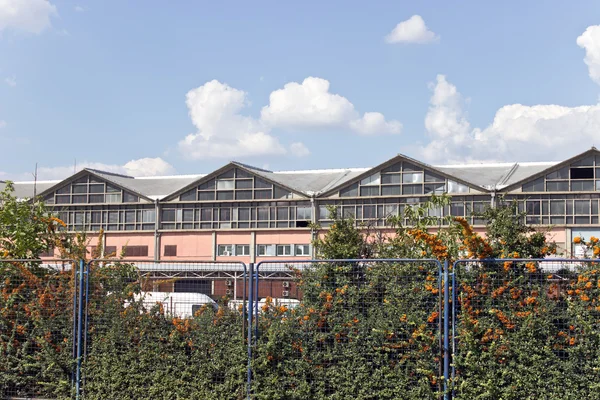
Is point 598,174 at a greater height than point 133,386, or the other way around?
point 598,174

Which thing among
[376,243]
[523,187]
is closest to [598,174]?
[523,187]

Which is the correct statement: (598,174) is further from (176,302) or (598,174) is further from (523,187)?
(176,302)

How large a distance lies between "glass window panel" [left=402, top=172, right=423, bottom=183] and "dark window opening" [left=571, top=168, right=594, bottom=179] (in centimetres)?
1047

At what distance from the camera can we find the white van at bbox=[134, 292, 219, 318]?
12062 mm

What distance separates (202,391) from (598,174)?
45.3 metres

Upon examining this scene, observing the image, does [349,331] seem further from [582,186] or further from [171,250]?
[171,250]

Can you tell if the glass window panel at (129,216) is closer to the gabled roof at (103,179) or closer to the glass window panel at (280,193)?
the gabled roof at (103,179)

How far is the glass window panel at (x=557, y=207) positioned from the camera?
51625mm

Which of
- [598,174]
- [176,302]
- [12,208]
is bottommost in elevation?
[176,302]

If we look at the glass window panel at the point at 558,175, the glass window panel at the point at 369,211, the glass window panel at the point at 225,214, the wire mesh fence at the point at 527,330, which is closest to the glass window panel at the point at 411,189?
the glass window panel at the point at 369,211

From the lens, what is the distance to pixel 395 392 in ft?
36.2

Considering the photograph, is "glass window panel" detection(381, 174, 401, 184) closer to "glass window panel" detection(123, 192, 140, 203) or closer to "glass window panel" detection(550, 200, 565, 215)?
"glass window panel" detection(550, 200, 565, 215)

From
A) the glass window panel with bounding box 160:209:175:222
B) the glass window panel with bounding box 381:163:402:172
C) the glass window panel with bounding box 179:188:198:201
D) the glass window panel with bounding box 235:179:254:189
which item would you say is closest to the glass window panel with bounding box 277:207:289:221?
the glass window panel with bounding box 235:179:254:189

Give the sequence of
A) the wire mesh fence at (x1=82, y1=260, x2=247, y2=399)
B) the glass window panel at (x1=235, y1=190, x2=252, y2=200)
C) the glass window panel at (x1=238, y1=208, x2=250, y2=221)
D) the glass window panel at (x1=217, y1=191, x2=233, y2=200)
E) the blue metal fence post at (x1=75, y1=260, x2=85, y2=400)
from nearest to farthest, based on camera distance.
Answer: the wire mesh fence at (x1=82, y1=260, x2=247, y2=399) < the blue metal fence post at (x1=75, y1=260, x2=85, y2=400) < the glass window panel at (x1=238, y1=208, x2=250, y2=221) < the glass window panel at (x1=235, y1=190, x2=252, y2=200) < the glass window panel at (x1=217, y1=191, x2=233, y2=200)
